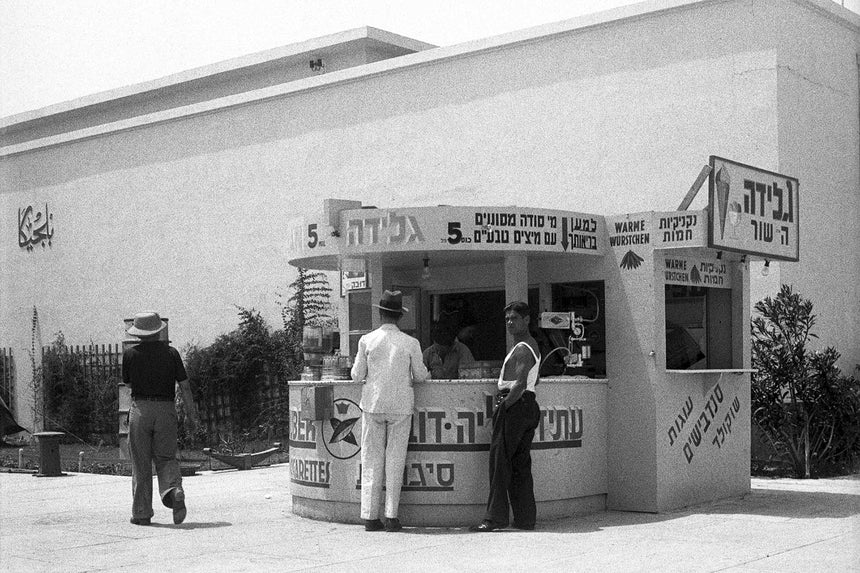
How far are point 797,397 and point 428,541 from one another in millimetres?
7722

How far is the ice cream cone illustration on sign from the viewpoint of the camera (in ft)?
38.1

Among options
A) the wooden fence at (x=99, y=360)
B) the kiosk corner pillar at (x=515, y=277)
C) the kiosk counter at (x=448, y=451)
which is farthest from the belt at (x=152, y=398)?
the wooden fence at (x=99, y=360)

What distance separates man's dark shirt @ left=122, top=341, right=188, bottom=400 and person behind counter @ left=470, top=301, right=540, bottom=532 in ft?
9.76

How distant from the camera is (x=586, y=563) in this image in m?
8.80

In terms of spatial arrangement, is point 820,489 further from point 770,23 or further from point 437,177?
point 437,177

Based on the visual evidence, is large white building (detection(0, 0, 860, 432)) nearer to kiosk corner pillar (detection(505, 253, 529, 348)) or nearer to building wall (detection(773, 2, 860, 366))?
building wall (detection(773, 2, 860, 366))

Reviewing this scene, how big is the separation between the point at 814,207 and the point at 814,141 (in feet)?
3.19

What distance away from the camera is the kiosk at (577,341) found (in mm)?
10914

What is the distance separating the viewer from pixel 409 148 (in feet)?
73.0

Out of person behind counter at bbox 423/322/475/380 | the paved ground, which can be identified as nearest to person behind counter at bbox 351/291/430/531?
the paved ground

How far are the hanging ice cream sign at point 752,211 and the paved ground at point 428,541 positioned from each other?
261 cm

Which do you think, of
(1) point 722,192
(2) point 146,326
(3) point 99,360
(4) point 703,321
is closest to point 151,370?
(2) point 146,326

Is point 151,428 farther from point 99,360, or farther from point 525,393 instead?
point 99,360

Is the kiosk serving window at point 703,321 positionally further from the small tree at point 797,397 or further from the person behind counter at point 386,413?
the person behind counter at point 386,413
